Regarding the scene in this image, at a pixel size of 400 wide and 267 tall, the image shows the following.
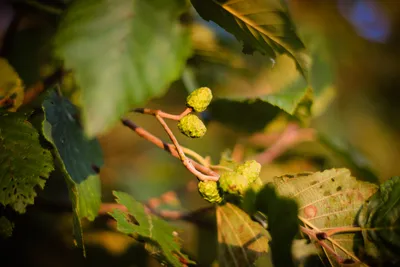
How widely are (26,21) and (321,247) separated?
3.93 ft

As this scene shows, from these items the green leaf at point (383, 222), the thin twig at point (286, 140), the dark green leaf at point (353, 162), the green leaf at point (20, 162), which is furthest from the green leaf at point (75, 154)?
the dark green leaf at point (353, 162)

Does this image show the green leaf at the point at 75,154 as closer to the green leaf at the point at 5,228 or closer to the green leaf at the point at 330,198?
the green leaf at the point at 5,228

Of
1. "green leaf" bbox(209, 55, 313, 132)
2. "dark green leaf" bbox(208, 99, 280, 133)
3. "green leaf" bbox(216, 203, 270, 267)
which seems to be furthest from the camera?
"dark green leaf" bbox(208, 99, 280, 133)

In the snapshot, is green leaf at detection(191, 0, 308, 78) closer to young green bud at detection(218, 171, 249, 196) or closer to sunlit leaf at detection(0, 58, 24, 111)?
young green bud at detection(218, 171, 249, 196)

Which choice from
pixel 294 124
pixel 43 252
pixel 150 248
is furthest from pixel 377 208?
pixel 43 252

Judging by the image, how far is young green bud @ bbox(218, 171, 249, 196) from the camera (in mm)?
570

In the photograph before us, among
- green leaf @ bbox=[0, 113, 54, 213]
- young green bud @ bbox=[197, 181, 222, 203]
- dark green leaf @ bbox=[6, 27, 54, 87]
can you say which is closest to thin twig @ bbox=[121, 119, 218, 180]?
young green bud @ bbox=[197, 181, 222, 203]

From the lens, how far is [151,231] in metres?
0.70

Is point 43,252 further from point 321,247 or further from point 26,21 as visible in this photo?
point 321,247

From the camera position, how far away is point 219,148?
179 centimetres

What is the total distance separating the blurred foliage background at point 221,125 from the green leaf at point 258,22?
210 millimetres

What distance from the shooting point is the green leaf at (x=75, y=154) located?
2.07 ft

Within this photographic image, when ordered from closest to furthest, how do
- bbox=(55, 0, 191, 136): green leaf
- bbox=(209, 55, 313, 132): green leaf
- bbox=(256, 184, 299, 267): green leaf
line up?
bbox=(55, 0, 191, 136): green leaf
bbox=(256, 184, 299, 267): green leaf
bbox=(209, 55, 313, 132): green leaf

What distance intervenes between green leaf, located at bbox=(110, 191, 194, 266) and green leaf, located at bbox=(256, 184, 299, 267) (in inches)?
7.0
